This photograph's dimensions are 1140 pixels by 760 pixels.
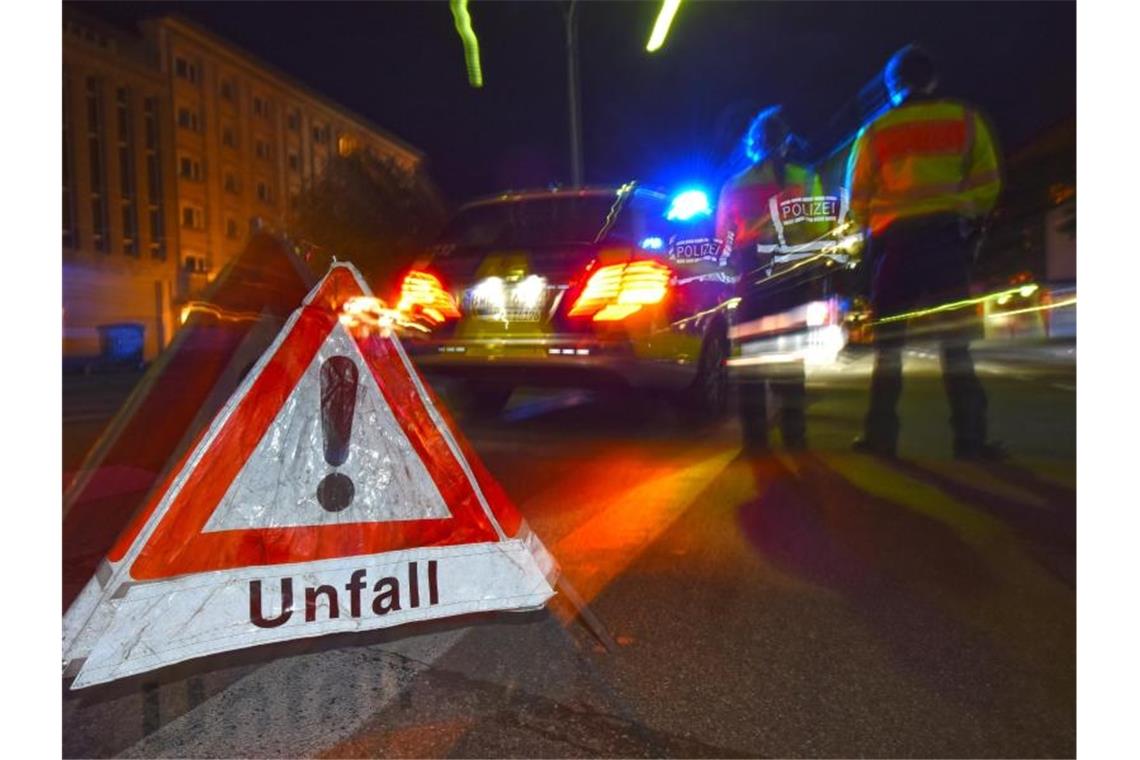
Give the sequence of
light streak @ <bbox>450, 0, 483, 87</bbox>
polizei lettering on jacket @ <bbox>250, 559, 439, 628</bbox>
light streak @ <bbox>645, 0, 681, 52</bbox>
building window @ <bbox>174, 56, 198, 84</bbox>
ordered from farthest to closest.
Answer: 1. building window @ <bbox>174, 56, 198, 84</bbox>
2. light streak @ <bbox>450, 0, 483, 87</bbox>
3. light streak @ <bbox>645, 0, 681, 52</bbox>
4. polizei lettering on jacket @ <bbox>250, 559, 439, 628</bbox>

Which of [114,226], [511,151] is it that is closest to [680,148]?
[511,151]

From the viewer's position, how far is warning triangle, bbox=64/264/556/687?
210 cm

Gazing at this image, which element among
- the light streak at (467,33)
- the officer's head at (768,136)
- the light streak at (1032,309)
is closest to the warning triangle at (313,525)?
the light streak at (467,33)

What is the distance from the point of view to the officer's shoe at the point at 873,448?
18.8ft

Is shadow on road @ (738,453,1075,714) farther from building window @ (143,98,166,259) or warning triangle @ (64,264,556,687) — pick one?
building window @ (143,98,166,259)

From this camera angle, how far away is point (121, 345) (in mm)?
32031

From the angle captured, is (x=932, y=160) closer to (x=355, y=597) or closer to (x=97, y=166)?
(x=355, y=597)

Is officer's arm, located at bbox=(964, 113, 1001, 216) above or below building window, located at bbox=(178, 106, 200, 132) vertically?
below

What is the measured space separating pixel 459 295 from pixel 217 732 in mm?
3788

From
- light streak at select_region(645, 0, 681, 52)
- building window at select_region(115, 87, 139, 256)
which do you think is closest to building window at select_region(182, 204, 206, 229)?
building window at select_region(115, 87, 139, 256)

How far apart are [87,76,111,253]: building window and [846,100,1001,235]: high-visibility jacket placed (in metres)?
44.1

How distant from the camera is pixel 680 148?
10.7 metres

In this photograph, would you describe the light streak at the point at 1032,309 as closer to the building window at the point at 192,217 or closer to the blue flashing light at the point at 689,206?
the blue flashing light at the point at 689,206

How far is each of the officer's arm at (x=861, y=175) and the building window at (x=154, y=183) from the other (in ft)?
151
